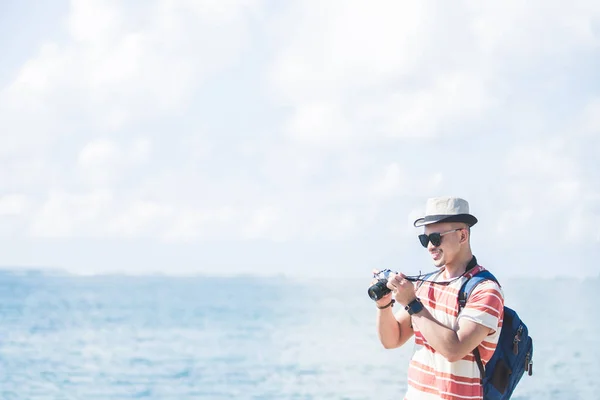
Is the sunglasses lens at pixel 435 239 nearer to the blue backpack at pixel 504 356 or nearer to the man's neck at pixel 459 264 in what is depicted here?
the man's neck at pixel 459 264

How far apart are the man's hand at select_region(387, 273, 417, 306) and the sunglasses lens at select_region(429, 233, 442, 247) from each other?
20cm

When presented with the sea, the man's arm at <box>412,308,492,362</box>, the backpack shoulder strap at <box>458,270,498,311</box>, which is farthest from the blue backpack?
the sea

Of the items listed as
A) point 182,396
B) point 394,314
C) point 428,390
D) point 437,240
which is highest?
point 437,240

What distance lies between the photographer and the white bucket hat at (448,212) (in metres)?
3.04

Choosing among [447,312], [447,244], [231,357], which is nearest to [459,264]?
[447,244]

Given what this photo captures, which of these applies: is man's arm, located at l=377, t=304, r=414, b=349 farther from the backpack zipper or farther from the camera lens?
the backpack zipper

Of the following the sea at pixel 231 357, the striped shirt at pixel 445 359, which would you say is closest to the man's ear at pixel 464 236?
the striped shirt at pixel 445 359

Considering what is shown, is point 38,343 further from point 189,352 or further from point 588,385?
point 588,385

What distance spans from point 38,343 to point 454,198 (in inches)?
1145

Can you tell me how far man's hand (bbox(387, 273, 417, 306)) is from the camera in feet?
9.51

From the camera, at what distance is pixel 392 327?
3.25 meters

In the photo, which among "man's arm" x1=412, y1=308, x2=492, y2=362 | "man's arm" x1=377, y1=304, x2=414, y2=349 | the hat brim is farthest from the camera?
"man's arm" x1=377, y1=304, x2=414, y2=349

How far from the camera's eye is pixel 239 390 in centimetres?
1833

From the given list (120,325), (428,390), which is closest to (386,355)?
(120,325)
